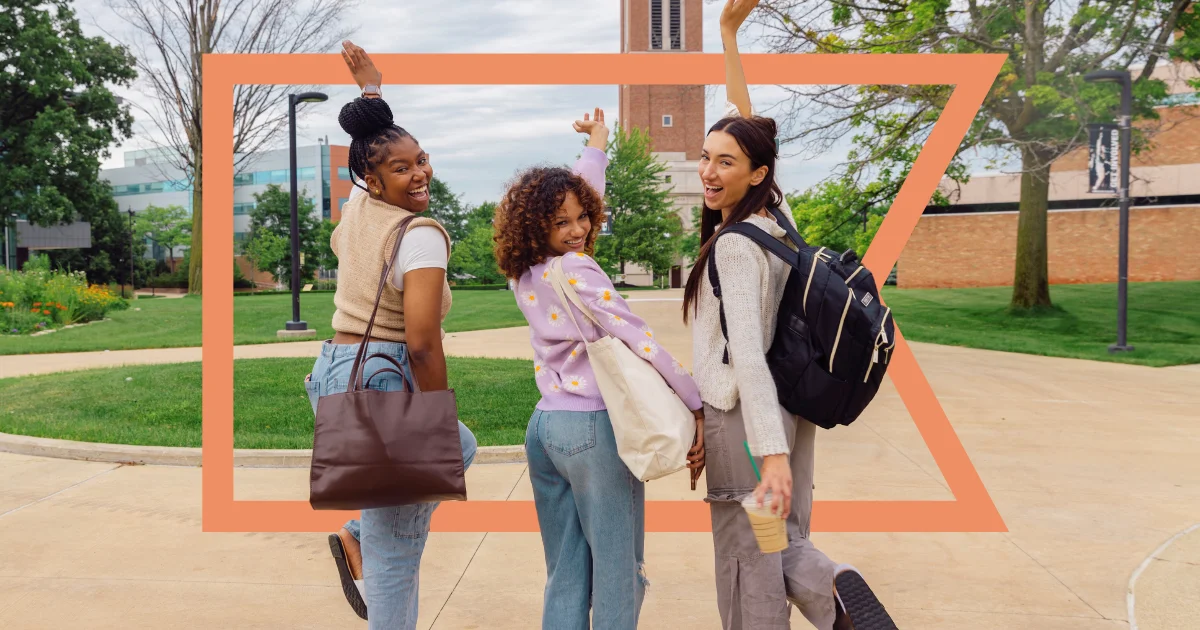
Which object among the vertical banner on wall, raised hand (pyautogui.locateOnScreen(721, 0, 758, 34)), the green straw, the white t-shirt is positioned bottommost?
the green straw

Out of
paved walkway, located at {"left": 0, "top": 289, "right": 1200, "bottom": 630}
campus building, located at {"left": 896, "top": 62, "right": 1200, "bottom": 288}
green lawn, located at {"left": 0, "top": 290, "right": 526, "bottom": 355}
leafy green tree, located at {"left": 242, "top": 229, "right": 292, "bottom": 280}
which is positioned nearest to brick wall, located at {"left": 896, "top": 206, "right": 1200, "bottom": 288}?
campus building, located at {"left": 896, "top": 62, "right": 1200, "bottom": 288}

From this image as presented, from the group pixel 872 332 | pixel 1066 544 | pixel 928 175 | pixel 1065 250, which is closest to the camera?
pixel 872 332

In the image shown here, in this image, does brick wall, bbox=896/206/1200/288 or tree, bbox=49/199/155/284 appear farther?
tree, bbox=49/199/155/284

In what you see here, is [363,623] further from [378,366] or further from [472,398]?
[472,398]

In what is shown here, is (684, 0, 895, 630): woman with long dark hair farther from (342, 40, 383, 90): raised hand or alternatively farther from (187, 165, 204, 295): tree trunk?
(187, 165, 204, 295): tree trunk

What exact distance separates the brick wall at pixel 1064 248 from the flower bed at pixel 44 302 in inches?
1019

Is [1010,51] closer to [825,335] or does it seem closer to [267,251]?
[825,335]

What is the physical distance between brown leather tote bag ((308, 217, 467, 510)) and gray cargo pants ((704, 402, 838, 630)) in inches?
25.5

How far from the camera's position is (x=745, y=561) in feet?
7.54

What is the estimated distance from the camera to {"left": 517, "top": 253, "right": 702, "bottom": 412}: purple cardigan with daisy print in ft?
7.26

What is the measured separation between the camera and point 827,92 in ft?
44.0

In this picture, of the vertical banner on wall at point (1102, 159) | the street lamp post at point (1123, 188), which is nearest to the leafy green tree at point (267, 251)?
the vertical banner on wall at point (1102, 159)

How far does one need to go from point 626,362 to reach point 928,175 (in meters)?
2.28

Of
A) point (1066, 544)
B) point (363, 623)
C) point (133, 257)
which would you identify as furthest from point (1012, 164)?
point (133, 257)
